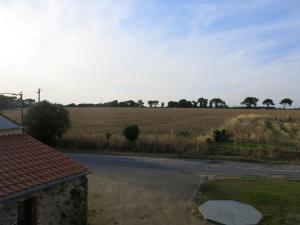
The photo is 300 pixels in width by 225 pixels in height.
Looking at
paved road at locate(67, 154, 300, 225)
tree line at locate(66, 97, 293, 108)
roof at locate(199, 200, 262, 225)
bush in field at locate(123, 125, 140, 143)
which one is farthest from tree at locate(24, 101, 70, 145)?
tree line at locate(66, 97, 293, 108)

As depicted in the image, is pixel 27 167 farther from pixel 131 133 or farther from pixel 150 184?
pixel 131 133

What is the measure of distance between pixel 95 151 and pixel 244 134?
36.2 feet

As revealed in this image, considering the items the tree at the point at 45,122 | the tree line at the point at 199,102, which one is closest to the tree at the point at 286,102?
the tree line at the point at 199,102

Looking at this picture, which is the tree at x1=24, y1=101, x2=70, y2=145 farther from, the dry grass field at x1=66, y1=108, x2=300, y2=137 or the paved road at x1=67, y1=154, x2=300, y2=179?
the paved road at x1=67, y1=154, x2=300, y2=179

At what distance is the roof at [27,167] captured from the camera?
9312 mm

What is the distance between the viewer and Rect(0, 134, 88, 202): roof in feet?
30.6

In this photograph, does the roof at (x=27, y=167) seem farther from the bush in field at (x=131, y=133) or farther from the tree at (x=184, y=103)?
the tree at (x=184, y=103)

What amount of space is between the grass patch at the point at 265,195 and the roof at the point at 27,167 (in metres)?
5.39

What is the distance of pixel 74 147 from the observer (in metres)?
30.0

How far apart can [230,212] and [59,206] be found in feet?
17.7

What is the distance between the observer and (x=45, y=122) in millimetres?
30906

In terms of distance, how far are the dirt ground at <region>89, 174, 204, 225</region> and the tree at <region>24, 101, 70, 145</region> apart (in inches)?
578

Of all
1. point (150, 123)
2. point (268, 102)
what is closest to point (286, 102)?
point (268, 102)

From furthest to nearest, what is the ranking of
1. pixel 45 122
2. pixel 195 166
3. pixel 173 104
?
1. pixel 173 104
2. pixel 45 122
3. pixel 195 166
